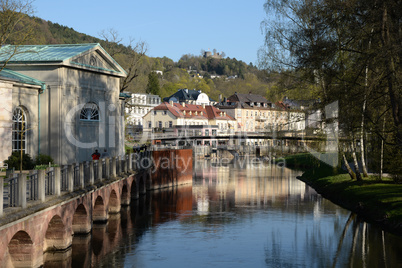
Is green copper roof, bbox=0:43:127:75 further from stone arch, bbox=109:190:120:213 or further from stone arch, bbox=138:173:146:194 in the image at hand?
stone arch, bbox=109:190:120:213

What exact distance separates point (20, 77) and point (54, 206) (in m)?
17.2

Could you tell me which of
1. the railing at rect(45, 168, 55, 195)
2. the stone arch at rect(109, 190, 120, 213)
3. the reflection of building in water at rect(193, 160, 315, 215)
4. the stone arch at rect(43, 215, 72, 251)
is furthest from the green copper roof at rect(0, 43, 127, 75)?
the stone arch at rect(43, 215, 72, 251)

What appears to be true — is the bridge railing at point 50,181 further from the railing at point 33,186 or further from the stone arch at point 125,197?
the stone arch at point 125,197

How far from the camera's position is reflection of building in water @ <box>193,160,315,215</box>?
135 ft

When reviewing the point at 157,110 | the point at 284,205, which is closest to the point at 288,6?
the point at 284,205

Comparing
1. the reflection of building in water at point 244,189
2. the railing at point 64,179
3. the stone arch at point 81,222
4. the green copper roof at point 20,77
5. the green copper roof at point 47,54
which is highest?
the green copper roof at point 47,54

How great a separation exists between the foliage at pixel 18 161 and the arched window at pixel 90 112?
20.8 ft

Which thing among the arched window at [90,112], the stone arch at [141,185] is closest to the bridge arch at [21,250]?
the arched window at [90,112]

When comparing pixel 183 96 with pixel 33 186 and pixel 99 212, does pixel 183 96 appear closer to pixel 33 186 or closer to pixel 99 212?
pixel 99 212

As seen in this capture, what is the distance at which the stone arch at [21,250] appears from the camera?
58.8 feet

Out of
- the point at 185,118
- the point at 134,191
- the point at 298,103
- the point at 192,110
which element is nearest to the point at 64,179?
the point at 134,191

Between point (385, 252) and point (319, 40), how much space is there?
11.1m

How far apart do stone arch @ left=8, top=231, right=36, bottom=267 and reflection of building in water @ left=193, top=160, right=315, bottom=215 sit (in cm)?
1789

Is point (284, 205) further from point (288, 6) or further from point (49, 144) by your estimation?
point (49, 144)
